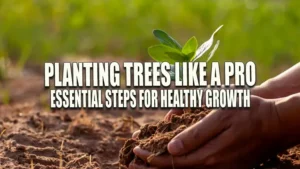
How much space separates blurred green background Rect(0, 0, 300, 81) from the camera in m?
6.03

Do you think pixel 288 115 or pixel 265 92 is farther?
pixel 265 92

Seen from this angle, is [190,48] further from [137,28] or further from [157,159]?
[137,28]

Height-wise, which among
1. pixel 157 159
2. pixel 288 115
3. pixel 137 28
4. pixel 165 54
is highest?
pixel 137 28

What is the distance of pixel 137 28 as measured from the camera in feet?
21.3

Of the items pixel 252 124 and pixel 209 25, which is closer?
pixel 252 124

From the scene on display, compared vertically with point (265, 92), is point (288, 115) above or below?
below

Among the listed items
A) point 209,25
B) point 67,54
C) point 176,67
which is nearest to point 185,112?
point 176,67

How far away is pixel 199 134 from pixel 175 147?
0.25 ft

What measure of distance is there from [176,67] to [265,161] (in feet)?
1.35

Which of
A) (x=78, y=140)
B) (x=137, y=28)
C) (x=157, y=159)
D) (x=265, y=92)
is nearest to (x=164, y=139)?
(x=157, y=159)

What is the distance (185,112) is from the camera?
2.34 meters

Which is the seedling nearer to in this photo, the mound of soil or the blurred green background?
the mound of soil

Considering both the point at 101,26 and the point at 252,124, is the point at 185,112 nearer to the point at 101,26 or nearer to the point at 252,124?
the point at 252,124

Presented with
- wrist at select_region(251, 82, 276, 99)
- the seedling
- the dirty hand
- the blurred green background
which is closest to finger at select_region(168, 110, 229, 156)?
the dirty hand
